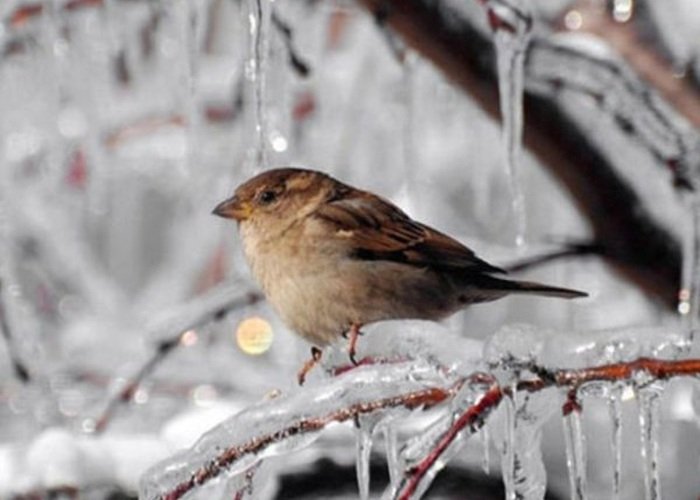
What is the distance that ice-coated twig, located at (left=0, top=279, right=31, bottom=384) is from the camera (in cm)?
352

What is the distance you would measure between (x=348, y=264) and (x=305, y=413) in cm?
117

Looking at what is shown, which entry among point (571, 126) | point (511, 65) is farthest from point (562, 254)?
point (511, 65)

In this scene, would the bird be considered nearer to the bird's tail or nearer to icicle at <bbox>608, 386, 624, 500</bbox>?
the bird's tail

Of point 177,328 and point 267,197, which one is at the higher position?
point 267,197

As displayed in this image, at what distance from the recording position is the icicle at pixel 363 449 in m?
1.94

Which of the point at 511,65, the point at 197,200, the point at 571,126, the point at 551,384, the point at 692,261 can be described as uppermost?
the point at 511,65

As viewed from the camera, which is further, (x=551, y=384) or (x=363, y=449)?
(x=363, y=449)

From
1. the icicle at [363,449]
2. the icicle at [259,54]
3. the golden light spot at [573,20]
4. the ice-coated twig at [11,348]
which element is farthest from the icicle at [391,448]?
the golden light spot at [573,20]

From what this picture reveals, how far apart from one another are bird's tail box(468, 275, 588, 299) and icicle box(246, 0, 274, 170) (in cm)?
45

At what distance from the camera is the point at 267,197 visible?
10.5 feet

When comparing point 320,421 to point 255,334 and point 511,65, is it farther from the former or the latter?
point 255,334

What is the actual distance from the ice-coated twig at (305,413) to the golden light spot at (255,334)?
3304mm

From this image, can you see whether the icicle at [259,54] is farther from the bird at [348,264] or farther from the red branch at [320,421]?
the red branch at [320,421]

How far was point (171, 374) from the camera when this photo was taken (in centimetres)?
569
